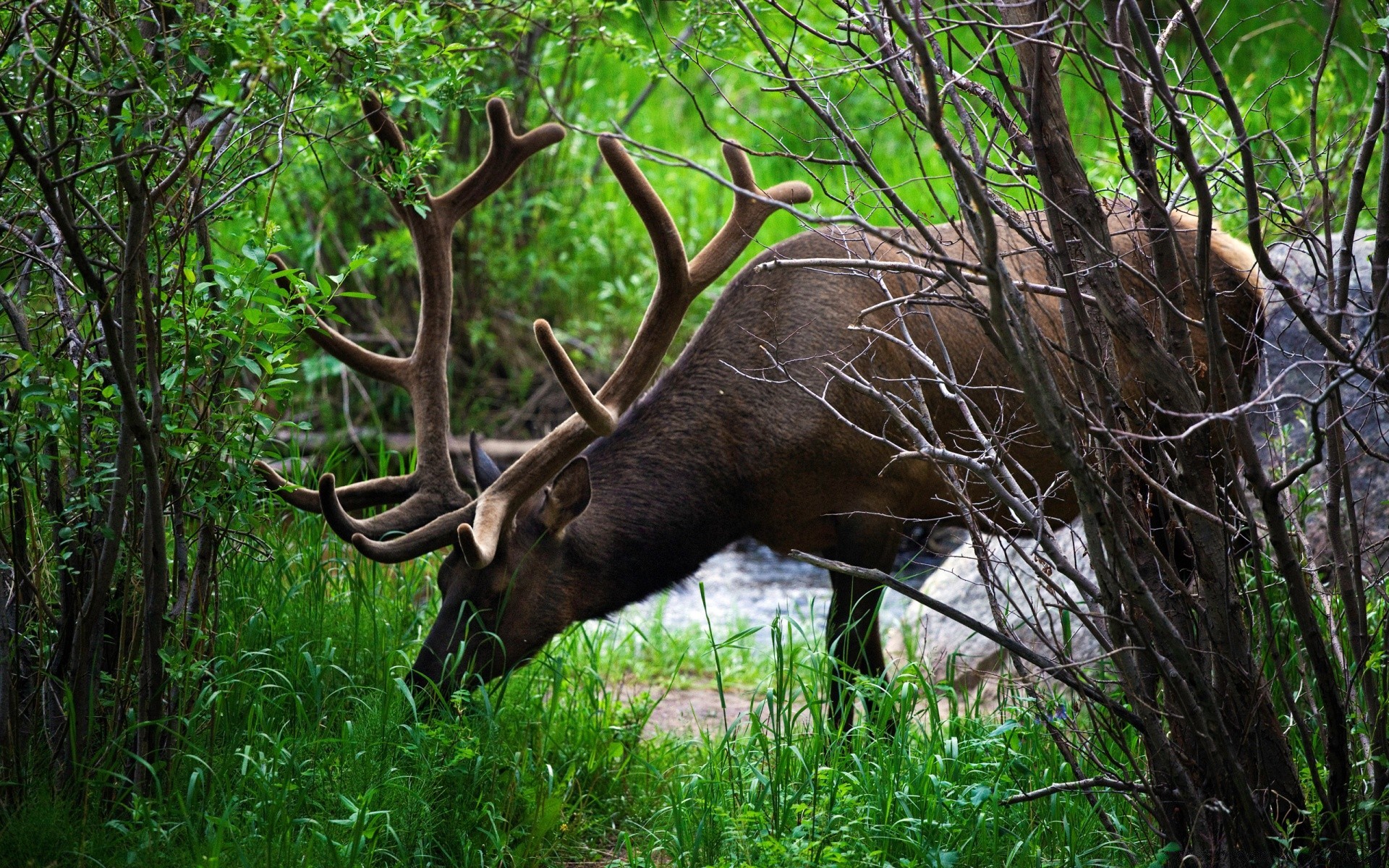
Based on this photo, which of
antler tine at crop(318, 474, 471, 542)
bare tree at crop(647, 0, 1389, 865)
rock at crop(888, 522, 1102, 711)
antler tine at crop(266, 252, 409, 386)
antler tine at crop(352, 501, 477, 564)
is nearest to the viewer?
bare tree at crop(647, 0, 1389, 865)

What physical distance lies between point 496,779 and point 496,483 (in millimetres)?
957

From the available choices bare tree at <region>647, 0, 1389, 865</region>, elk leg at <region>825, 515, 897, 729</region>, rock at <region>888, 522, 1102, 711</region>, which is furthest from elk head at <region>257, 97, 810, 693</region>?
rock at <region>888, 522, 1102, 711</region>

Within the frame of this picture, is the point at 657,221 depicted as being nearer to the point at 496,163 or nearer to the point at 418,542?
the point at 496,163

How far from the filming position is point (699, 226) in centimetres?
858

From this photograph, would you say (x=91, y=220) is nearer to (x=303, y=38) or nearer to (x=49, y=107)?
(x=49, y=107)

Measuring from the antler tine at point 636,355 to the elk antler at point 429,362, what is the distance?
0.57 ft

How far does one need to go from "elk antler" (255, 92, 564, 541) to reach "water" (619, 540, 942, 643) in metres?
1.96

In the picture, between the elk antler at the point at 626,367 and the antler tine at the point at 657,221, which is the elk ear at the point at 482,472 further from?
the antler tine at the point at 657,221

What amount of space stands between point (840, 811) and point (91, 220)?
7.74ft

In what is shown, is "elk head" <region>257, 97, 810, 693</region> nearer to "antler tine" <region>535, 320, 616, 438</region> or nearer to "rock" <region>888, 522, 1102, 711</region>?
"antler tine" <region>535, 320, 616, 438</region>

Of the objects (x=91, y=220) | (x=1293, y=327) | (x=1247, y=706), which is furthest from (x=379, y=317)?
(x=1247, y=706)

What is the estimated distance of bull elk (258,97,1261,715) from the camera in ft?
12.9

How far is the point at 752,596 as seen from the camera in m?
6.84

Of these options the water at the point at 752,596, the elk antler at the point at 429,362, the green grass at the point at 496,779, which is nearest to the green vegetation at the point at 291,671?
the green grass at the point at 496,779
